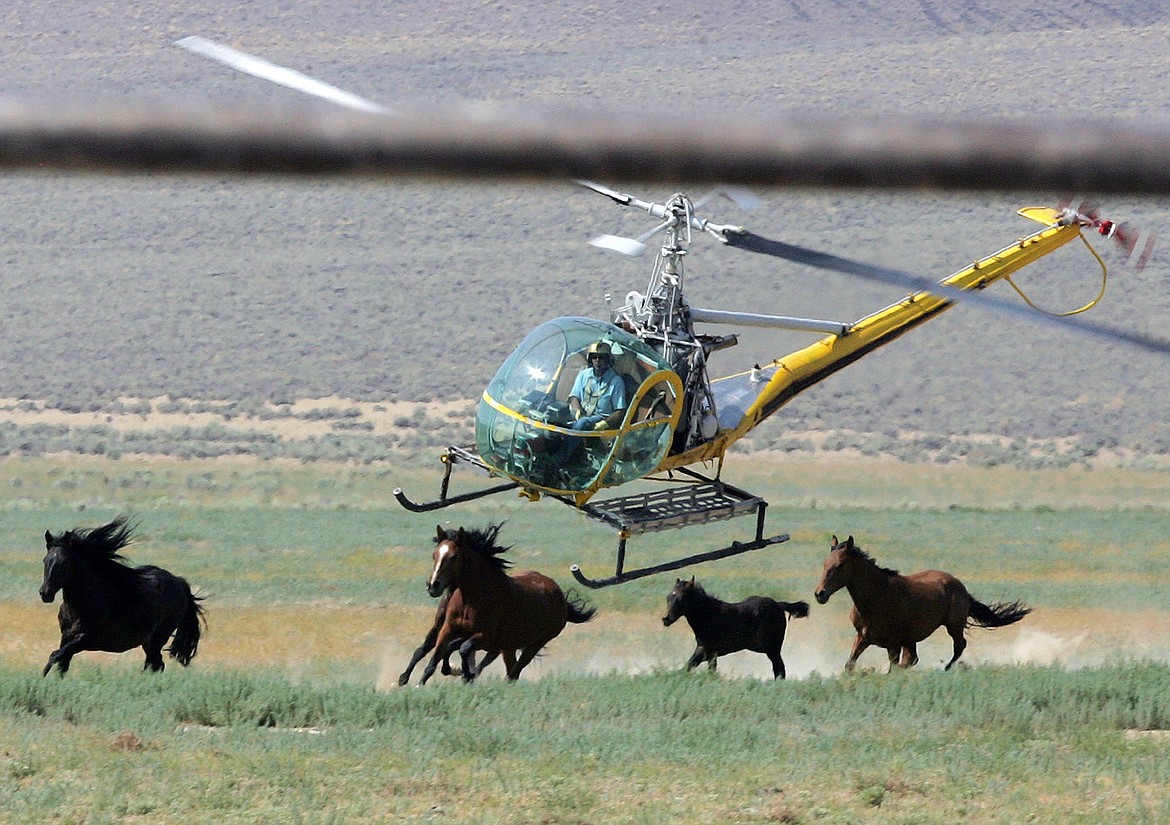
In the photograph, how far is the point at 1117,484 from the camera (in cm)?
4009

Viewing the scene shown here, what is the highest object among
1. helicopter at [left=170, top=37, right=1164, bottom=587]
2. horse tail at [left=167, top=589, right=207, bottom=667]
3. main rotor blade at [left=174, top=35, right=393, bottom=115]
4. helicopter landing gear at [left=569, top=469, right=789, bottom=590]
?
main rotor blade at [left=174, top=35, right=393, bottom=115]

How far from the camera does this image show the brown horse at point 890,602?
13.8 m

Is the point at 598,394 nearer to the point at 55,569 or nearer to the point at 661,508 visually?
the point at 661,508

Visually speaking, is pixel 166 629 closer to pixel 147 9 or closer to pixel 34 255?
pixel 34 255

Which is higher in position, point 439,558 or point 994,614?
point 439,558

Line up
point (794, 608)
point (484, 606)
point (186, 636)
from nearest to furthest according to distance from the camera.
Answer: point (484, 606), point (186, 636), point (794, 608)

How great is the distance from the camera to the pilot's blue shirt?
467 inches

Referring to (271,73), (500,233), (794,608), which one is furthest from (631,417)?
(500,233)

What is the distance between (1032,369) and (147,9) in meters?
49.8

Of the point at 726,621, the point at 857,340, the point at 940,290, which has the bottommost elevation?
the point at 726,621

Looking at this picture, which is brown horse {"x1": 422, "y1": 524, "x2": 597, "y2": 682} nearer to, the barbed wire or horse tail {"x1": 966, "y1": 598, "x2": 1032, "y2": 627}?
horse tail {"x1": 966, "y1": 598, "x2": 1032, "y2": 627}

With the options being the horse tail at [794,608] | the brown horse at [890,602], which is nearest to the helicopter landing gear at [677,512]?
the brown horse at [890,602]

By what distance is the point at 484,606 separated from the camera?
12773 millimetres

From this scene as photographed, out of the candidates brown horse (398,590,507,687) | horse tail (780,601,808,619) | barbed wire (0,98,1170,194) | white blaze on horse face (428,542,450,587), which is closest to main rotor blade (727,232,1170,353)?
barbed wire (0,98,1170,194)
